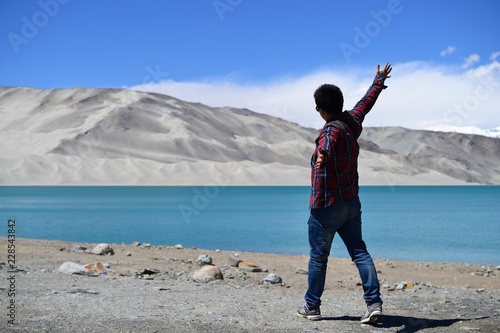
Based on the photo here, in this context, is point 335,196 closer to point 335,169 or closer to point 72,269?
point 335,169

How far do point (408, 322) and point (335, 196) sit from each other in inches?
50.0

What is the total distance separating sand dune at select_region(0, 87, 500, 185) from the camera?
115 m

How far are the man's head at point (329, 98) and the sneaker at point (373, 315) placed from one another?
5.35 feet

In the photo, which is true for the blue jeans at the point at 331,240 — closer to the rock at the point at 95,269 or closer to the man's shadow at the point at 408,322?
the man's shadow at the point at 408,322

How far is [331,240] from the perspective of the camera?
17.3 ft

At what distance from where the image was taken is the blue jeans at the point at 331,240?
5152 mm

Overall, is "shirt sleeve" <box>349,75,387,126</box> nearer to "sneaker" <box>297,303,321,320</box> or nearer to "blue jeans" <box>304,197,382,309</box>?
"blue jeans" <box>304,197,382,309</box>

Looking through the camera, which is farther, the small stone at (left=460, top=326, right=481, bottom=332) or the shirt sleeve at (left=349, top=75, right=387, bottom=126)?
the shirt sleeve at (left=349, top=75, right=387, bottom=126)

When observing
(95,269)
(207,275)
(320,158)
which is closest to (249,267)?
(207,275)

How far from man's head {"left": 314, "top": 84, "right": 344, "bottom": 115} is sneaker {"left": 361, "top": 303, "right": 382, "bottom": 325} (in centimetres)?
163

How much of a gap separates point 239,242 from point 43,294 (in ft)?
53.7

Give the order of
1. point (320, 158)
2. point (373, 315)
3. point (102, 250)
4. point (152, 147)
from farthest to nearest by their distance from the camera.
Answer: point (152, 147)
point (102, 250)
point (373, 315)
point (320, 158)

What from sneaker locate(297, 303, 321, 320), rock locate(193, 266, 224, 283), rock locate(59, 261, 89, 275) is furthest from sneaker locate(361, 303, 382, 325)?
rock locate(59, 261, 89, 275)

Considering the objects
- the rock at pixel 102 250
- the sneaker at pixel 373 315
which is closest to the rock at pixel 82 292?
the sneaker at pixel 373 315
